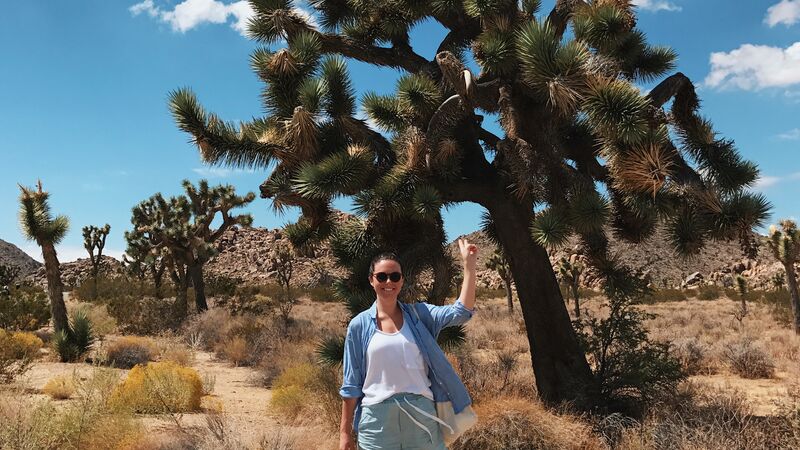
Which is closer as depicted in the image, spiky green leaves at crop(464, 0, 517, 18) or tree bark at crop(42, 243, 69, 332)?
spiky green leaves at crop(464, 0, 517, 18)

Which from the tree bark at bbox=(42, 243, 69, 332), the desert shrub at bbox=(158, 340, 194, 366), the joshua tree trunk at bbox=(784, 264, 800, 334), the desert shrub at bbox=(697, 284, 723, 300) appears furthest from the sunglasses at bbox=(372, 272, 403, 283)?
the desert shrub at bbox=(697, 284, 723, 300)

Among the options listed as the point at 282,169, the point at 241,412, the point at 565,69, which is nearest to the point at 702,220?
the point at 565,69

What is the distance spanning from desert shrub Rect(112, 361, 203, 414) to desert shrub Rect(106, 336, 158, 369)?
4932 mm


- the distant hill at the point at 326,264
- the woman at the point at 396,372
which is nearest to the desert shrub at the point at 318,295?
the distant hill at the point at 326,264

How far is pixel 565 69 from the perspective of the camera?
241 inches

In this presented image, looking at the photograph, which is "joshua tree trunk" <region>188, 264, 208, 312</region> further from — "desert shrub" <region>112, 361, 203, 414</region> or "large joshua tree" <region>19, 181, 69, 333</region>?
"desert shrub" <region>112, 361, 203, 414</region>

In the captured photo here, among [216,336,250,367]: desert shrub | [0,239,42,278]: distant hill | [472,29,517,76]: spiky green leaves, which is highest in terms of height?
[0,239,42,278]: distant hill

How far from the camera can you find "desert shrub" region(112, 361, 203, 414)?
7582 millimetres

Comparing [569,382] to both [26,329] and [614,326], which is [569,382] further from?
[26,329]

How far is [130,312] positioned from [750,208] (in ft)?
63.4

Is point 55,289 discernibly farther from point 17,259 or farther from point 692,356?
point 17,259

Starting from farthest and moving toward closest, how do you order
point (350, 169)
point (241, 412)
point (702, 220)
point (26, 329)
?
1. point (26, 329)
2. point (241, 412)
3. point (350, 169)
4. point (702, 220)

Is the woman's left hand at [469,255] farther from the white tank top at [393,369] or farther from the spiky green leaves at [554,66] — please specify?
the spiky green leaves at [554,66]

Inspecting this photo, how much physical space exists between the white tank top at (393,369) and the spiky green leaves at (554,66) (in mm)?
3544
